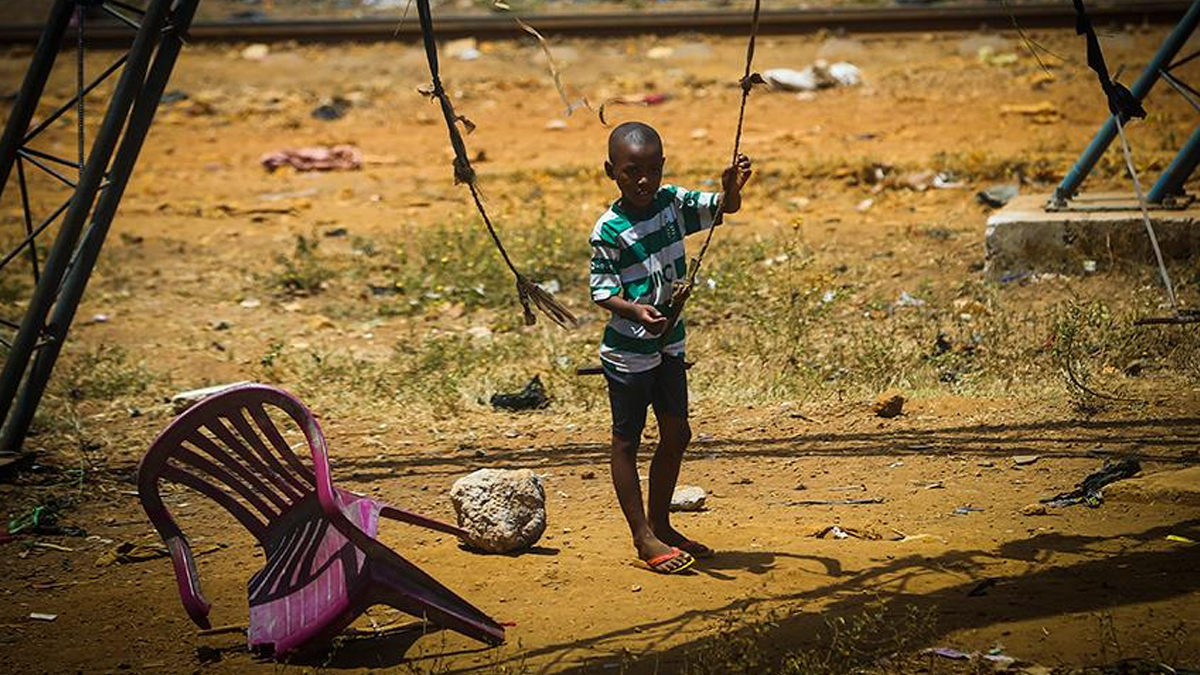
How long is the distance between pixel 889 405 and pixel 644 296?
2305mm

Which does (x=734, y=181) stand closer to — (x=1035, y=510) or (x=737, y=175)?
(x=737, y=175)

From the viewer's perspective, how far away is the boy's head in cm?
495

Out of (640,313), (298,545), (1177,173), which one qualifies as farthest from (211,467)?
(1177,173)

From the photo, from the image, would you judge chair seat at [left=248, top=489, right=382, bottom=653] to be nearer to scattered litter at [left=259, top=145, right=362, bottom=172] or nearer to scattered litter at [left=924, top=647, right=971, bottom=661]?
scattered litter at [left=924, top=647, right=971, bottom=661]

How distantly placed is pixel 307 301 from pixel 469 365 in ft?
6.70

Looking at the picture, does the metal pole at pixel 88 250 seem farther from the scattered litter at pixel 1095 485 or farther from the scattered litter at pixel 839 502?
the scattered litter at pixel 1095 485

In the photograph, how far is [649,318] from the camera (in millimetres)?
4910

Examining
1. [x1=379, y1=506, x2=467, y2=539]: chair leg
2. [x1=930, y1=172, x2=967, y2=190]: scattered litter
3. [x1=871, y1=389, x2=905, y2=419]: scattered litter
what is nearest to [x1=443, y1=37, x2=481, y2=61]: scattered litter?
[x1=930, y1=172, x2=967, y2=190]: scattered litter

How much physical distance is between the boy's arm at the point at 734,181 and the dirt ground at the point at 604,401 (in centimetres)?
123

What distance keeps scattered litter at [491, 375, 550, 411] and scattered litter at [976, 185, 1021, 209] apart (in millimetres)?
4579

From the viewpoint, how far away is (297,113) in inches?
599

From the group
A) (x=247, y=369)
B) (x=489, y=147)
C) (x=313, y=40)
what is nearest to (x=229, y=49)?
(x=313, y=40)

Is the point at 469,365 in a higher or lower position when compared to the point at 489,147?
lower

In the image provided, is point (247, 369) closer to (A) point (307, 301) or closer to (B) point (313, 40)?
(A) point (307, 301)
